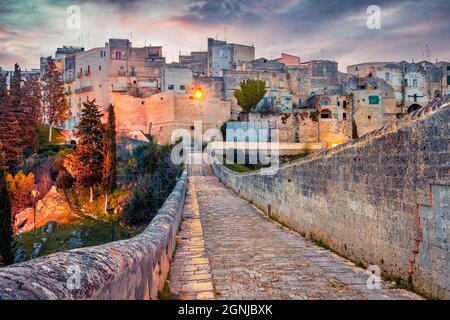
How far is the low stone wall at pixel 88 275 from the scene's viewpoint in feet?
7.78

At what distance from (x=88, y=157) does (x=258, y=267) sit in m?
31.5

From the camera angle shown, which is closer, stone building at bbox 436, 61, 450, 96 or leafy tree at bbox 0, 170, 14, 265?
leafy tree at bbox 0, 170, 14, 265

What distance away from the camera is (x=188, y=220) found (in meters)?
13.0

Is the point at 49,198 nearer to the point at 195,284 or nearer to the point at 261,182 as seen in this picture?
the point at 261,182

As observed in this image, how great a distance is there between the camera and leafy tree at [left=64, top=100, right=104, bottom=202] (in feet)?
115

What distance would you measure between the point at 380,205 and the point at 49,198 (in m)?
34.2

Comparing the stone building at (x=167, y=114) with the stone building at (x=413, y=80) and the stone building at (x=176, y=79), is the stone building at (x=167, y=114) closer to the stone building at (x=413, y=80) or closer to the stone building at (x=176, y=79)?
the stone building at (x=176, y=79)

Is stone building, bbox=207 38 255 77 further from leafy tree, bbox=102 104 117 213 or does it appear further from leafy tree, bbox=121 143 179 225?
leafy tree, bbox=121 143 179 225

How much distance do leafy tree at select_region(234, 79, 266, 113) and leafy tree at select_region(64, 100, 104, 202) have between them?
32580 millimetres

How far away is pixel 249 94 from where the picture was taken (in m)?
65.1

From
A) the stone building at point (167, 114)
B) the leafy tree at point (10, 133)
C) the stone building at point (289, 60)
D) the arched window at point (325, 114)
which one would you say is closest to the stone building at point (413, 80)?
the arched window at point (325, 114)

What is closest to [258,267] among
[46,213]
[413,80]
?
[46,213]

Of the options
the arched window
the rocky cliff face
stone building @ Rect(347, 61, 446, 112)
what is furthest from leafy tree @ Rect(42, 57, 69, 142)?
stone building @ Rect(347, 61, 446, 112)

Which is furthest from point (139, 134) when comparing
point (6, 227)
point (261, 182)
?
point (261, 182)
